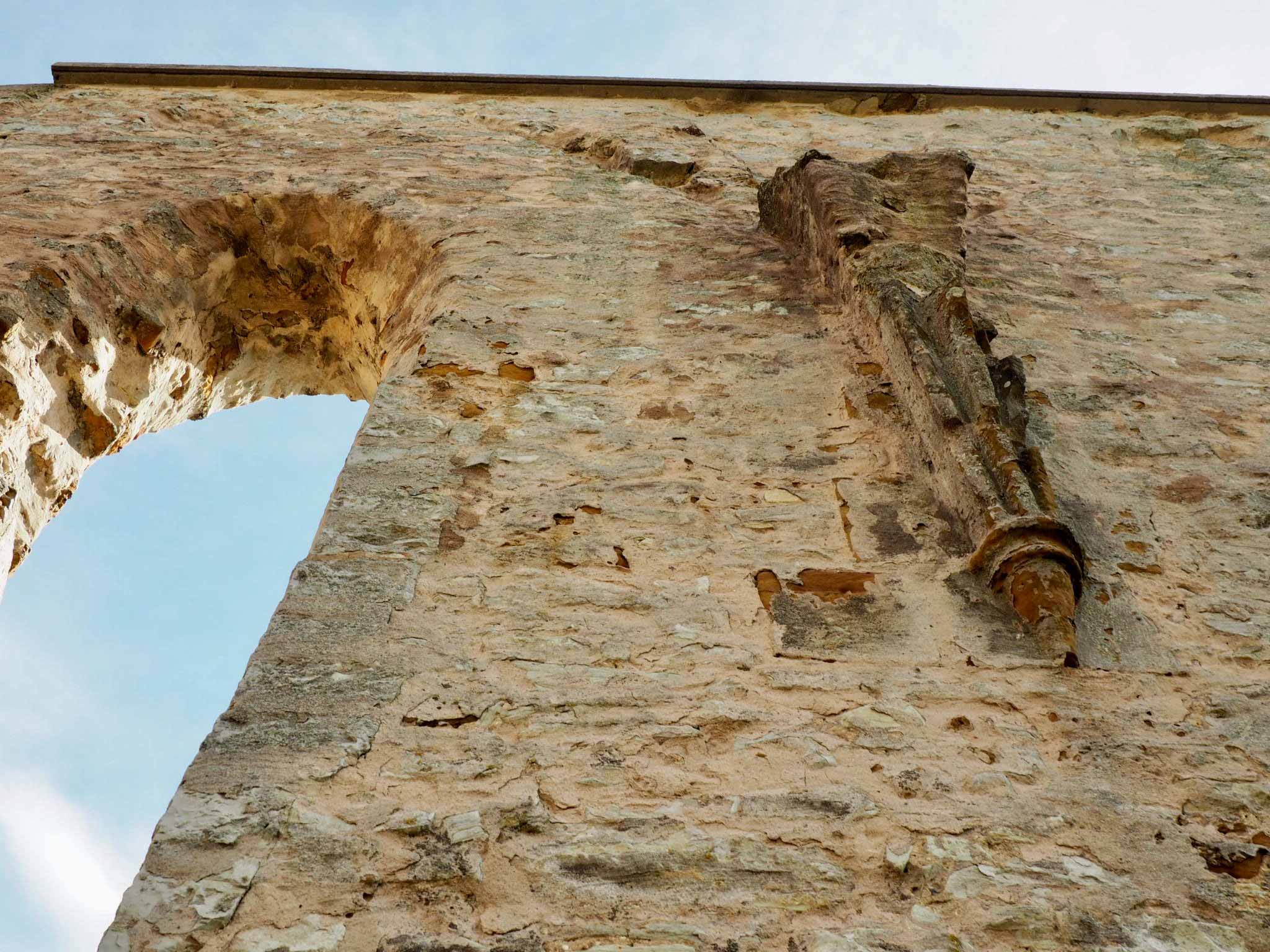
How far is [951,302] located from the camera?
10.7ft

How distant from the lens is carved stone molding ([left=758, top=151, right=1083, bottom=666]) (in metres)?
2.55

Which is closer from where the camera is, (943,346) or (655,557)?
(655,557)

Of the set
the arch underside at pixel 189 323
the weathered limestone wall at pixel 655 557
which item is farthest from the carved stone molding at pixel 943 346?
the arch underside at pixel 189 323

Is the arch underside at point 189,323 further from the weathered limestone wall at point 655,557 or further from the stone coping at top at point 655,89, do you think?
the stone coping at top at point 655,89

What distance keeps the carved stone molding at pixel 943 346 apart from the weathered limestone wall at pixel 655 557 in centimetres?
8

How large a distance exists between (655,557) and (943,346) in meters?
1.04

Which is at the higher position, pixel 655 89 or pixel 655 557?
pixel 655 89

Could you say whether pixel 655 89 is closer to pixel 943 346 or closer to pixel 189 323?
pixel 189 323

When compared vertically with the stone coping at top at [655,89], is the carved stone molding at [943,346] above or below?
below

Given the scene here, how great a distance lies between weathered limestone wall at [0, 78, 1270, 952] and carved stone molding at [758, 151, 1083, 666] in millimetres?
82

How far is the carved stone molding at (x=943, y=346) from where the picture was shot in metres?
2.55

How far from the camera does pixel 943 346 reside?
3.18 meters

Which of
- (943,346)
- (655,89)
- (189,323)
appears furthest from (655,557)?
(655,89)

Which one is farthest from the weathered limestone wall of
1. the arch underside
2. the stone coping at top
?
the stone coping at top
